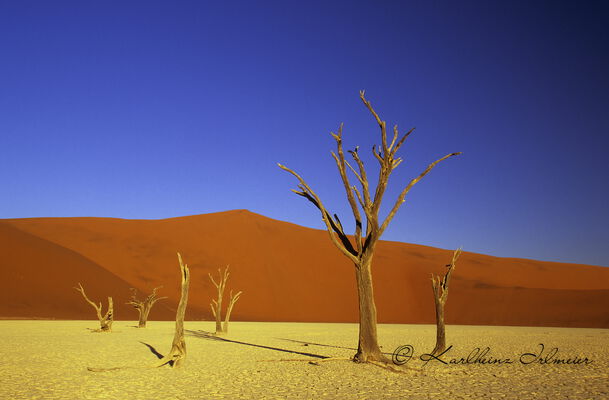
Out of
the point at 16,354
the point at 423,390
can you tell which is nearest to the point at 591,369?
the point at 423,390

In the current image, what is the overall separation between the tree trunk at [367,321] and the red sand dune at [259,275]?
37.6m

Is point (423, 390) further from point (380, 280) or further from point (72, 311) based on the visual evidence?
point (380, 280)

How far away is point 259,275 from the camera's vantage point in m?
63.5

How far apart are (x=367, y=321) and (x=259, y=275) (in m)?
52.1

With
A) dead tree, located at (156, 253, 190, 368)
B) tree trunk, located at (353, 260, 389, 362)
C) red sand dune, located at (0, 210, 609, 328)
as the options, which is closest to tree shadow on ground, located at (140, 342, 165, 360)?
dead tree, located at (156, 253, 190, 368)

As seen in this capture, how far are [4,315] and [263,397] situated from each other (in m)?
39.9

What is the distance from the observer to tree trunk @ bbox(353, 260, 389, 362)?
1238 centimetres

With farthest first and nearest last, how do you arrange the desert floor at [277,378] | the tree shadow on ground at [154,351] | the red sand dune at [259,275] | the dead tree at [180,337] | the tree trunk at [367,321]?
the red sand dune at [259,275], the tree shadow on ground at [154,351], the tree trunk at [367,321], the dead tree at [180,337], the desert floor at [277,378]

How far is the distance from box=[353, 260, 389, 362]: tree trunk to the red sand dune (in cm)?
3764

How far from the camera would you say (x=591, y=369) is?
12336mm

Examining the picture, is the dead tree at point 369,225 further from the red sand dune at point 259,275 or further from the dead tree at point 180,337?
the red sand dune at point 259,275

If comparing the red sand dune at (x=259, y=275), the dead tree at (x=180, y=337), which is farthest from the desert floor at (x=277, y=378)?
the red sand dune at (x=259, y=275)

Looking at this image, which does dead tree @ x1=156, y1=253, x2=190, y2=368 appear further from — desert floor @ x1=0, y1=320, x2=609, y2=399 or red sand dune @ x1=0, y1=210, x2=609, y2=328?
red sand dune @ x1=0, y1=210, x2=609, y2=328

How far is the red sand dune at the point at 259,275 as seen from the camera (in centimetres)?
4841
